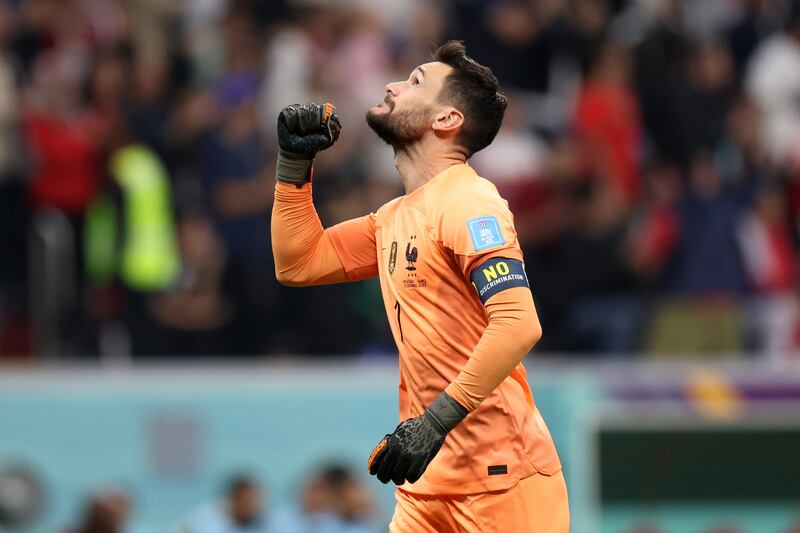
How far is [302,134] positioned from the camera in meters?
5.50

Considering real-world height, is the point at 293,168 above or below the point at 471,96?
below

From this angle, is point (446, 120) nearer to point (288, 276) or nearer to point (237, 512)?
point (288, 276)

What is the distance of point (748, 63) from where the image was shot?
14828 mm

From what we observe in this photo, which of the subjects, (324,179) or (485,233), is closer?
(485,233)

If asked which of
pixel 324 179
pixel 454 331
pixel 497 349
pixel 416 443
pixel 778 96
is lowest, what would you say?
pixel 416 443

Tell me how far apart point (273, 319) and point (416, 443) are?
7.30 m

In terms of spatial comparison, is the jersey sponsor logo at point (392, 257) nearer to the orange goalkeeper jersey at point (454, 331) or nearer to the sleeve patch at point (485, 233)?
the orange goalkeeper jersey at point (454, 331)

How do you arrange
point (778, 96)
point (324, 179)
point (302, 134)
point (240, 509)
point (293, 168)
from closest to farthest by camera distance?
point (302, 134) → point (293, 168) → point (240, 509) → point (324, 179) → point (778, 96)

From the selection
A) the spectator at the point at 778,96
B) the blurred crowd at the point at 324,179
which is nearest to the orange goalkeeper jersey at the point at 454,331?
the blurred crowd at the point at 324,179

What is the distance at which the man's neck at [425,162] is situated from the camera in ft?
18.1

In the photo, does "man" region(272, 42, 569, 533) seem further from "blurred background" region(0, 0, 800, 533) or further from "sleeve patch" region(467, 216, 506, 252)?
"blurred background" region(0, 0, 800, 533)

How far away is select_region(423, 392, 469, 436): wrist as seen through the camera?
16.4 ft

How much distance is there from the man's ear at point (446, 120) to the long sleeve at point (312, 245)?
0.52 meters

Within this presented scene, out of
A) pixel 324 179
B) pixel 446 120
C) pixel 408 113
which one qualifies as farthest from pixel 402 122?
pixel 324 179
